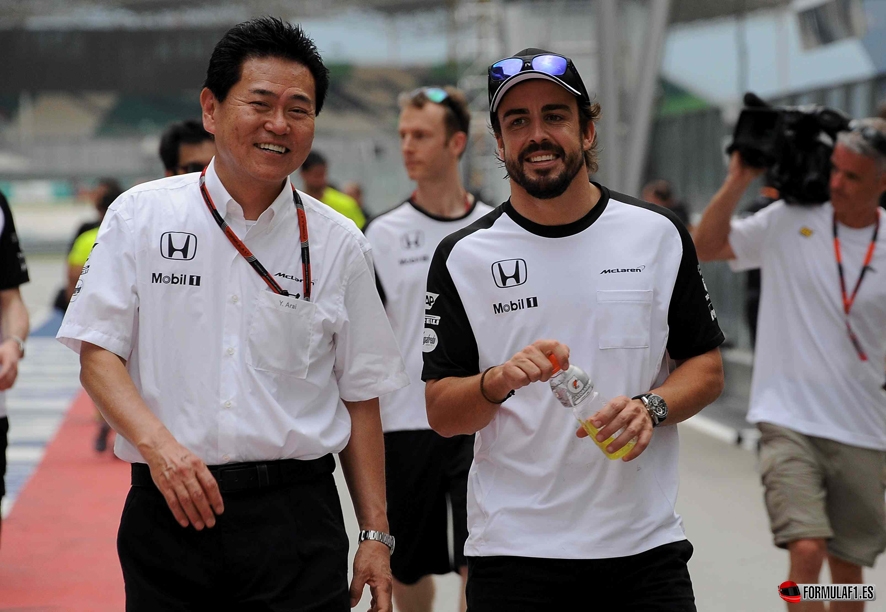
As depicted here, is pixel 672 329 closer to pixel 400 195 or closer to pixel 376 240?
pixel 376 240

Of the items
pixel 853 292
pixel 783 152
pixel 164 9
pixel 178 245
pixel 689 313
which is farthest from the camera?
pixel 164 9

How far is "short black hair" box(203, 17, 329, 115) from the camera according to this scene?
2998 millimetres

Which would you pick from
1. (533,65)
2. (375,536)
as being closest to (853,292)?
(533,65)

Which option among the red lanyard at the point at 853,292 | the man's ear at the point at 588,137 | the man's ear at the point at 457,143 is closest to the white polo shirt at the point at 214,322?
the man's ear at the point at 588,137

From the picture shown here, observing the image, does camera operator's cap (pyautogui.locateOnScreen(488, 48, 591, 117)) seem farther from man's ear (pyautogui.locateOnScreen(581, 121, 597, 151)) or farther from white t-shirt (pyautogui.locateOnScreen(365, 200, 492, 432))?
white t-shirt (pyautogui.locateOnScreen(365, 200, 492, 432))

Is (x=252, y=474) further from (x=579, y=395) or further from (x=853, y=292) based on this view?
(x=853, y=292)

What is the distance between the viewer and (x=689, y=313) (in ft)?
10.5

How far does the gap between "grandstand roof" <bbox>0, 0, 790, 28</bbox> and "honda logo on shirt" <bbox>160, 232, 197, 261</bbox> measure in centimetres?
3892

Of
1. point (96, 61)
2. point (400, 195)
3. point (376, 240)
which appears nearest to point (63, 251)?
point (96, 61)

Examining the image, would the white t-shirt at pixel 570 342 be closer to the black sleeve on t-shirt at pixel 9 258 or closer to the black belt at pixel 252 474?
the black belt at pixel 252 474

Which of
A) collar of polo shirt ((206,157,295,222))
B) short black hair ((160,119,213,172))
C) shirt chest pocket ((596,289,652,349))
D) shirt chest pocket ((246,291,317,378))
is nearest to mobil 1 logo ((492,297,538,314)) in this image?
shirt chest pocket ((596,289,652,349))

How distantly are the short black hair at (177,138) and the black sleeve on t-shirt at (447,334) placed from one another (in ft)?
9.27

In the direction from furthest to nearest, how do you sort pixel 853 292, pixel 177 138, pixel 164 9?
pixel 164 9, pixel 177 138, pixel 853 292

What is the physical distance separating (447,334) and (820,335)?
2214 millimetres
